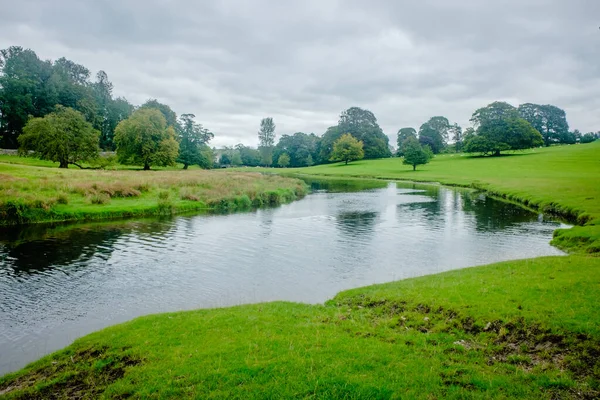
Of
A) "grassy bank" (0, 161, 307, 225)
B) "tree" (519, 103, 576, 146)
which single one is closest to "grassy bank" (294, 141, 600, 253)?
"grassy bank" (0, 161, 307, 225)

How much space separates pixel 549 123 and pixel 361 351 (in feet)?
555

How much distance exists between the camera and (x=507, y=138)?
11075 centimetres

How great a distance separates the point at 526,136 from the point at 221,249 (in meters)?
113

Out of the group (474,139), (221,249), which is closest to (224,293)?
(221,249)

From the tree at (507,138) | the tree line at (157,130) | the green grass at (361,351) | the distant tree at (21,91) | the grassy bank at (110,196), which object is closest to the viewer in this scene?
the green grass at (361,351)

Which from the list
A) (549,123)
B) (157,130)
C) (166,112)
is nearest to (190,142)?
(166,112)

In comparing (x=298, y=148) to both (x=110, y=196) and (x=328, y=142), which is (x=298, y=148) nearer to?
(x=328, y=142)

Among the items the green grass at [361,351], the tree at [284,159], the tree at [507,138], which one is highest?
the tree at [507,138]

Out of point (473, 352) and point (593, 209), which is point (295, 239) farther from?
point (593, 209)

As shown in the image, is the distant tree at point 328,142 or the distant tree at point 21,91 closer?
the distant tree at point 21,91

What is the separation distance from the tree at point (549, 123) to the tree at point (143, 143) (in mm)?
135836

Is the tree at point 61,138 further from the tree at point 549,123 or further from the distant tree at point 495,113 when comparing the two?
the tree at point 549,123

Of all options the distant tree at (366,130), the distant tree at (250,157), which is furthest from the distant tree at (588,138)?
the distant tree at (250,157)

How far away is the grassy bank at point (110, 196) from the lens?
3172 cm
